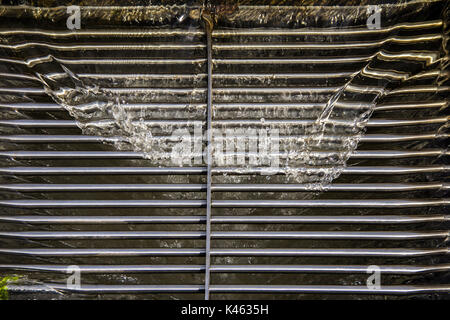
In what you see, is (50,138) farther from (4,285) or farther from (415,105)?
(415,105)

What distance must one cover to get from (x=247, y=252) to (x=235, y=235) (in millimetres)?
78

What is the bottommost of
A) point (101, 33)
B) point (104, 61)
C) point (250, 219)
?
point (250, 219)

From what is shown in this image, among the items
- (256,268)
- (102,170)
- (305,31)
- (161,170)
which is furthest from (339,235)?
(102,170)

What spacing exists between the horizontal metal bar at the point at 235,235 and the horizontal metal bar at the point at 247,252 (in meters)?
0.05

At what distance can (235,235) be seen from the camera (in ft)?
4.33

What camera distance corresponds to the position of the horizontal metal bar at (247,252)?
1312 millimetres

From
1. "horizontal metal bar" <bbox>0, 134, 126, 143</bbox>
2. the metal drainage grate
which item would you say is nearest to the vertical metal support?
the metal drainage grate

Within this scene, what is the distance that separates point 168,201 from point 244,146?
366mm

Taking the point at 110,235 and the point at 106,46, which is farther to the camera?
the point at 106,46

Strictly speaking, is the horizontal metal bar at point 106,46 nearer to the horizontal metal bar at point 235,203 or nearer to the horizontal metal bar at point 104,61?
the horizontal metal bar at point 104,61

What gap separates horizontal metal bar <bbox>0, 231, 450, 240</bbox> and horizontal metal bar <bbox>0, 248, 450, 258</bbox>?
0.16ft

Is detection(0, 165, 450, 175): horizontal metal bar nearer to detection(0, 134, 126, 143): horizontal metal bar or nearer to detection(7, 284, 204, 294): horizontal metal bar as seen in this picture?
detection(0, 134, 126, 143): horizontal metal bar
